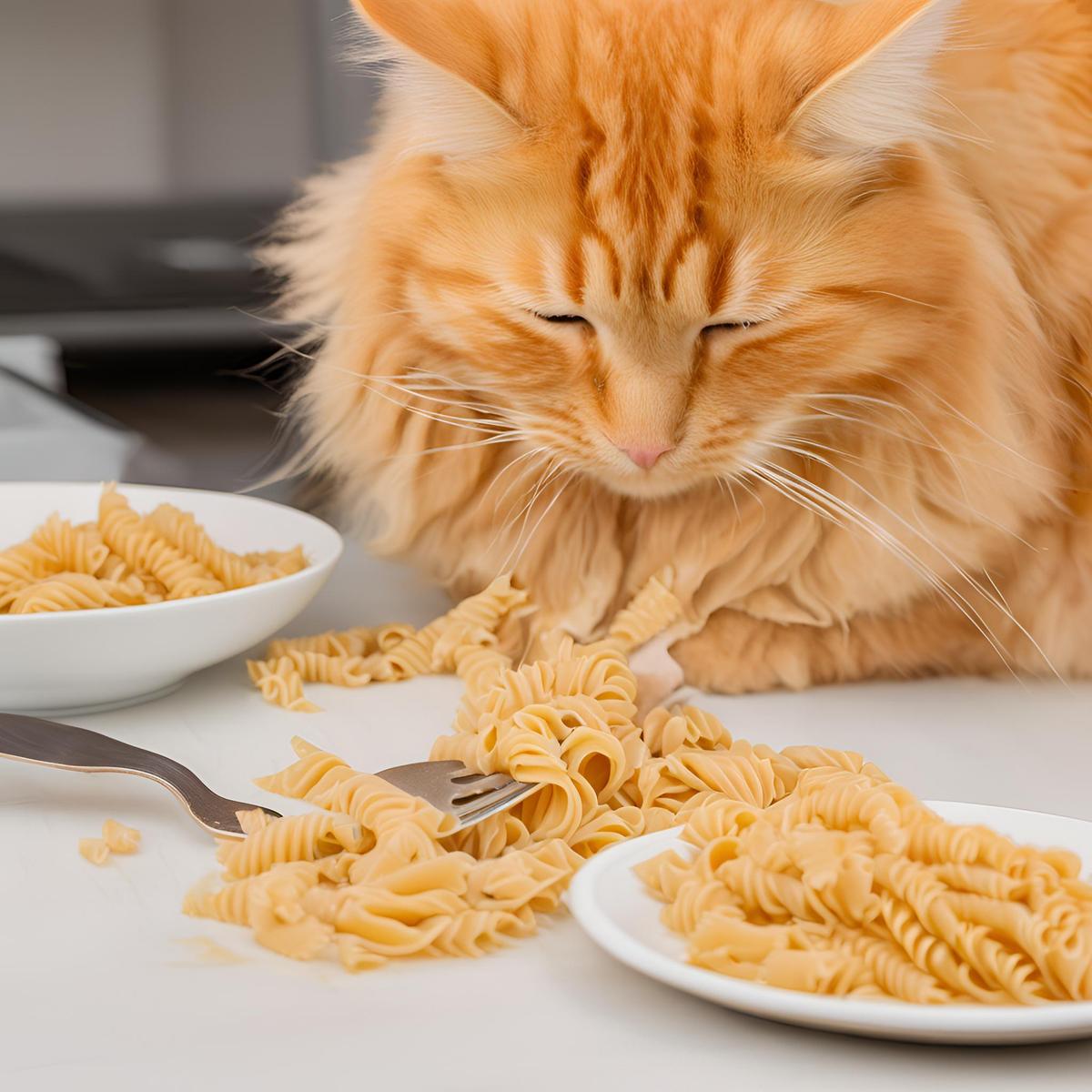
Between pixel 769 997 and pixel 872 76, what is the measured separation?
813mm

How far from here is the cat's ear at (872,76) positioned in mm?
1209

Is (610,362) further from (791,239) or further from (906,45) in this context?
(906,45)

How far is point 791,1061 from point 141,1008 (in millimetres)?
407

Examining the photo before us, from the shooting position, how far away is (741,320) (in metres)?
1.31

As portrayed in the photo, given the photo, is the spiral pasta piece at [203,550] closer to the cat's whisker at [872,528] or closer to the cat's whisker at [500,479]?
the cat's whisker at [500,479]

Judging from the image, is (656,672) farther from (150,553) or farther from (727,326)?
(150,553)

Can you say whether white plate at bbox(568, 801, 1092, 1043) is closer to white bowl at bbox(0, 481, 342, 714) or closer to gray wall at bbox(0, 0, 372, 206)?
white bowl at bbox(0, 481, 342, 714)

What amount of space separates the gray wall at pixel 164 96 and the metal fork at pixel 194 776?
7.20 feet

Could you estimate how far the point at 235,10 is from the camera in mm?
3115

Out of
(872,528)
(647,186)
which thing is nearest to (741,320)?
(647,186)

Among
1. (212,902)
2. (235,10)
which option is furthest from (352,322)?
(235,10)

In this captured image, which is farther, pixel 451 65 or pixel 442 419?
pixel 442 419

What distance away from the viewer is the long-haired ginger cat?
4.26 feet

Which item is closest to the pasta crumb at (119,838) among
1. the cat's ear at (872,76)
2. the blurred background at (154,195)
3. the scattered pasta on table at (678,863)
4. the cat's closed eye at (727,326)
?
A: the scattered pasta on table at (678,863)
